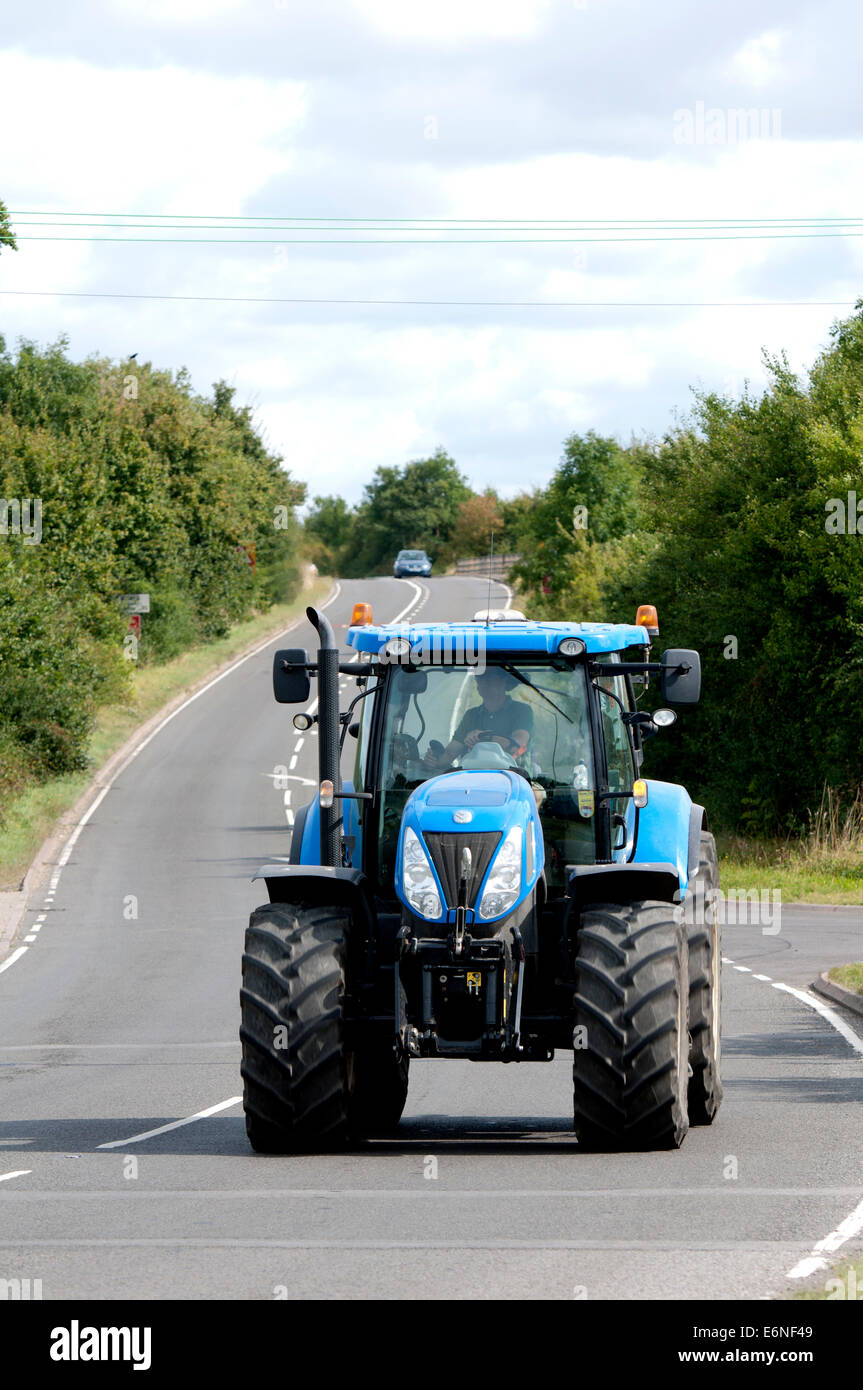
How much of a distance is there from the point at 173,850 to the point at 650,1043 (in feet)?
113

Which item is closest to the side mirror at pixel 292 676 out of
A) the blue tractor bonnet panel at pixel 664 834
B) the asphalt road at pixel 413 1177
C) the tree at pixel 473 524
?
the blue tractor bonnet panel at pixel 664 834

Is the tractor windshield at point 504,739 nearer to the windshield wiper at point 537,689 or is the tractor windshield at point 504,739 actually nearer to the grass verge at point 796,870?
the windshield wiper at point 537,689

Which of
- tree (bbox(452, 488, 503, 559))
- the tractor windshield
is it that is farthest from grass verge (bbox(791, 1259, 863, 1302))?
tree (bbox(452, 488, 503, 559))

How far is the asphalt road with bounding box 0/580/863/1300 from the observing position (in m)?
7.87

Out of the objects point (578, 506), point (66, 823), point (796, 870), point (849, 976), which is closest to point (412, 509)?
point (578, 506)

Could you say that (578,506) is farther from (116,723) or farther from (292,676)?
(292,676)

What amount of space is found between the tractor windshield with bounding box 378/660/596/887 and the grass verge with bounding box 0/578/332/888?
29070mm

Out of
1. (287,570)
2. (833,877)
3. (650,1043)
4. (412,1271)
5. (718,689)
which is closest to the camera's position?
(412,1271)

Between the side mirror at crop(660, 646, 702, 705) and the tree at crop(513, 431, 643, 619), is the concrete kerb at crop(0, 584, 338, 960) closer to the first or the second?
the tree at crop(513, 431, 643, 619)
